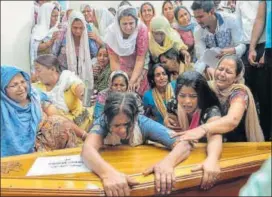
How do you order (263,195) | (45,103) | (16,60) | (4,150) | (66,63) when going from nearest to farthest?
(263,195) → (4,150) → (45,103) → (66,63) → (16,60)

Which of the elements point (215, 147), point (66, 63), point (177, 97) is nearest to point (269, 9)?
point (177, 97)

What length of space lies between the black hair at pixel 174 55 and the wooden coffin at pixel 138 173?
555 mm

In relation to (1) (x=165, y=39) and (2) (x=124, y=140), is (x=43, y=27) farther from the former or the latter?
(2) (x=124, y=140)

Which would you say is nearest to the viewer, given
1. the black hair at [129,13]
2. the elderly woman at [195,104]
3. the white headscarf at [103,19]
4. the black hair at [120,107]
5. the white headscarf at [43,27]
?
the black hair at [120,107]

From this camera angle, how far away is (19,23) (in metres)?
1.99

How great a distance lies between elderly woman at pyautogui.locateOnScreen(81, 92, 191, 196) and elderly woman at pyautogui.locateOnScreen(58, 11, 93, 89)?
1.44 ft

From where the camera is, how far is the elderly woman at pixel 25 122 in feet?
4.03

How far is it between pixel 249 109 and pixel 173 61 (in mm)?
472

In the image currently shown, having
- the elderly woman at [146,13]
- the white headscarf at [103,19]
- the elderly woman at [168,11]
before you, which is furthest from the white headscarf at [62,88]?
the elderly woman at [168,11]

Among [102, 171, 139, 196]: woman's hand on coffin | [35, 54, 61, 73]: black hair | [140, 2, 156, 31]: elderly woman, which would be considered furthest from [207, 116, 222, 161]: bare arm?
[140, 2, 156, 31]: elderly woman

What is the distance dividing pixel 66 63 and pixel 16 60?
34 cm

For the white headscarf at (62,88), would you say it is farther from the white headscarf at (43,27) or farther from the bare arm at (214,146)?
the bare arm at (214,146)

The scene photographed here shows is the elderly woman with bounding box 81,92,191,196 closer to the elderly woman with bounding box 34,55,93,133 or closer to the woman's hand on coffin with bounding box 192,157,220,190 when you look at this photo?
the woman's hand on coffin with bounding box 192,157,220,190

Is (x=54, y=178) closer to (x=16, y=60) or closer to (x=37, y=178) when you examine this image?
(x=37, y=178)
